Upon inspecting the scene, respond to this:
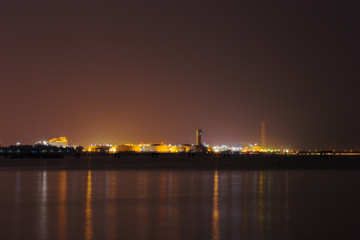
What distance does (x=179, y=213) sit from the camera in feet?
48.3

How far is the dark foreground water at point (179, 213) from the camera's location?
11.6 metres

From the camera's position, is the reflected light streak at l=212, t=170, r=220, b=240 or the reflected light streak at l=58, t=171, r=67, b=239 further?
the reflected light streak at l=58, t=171, r=67, b=239

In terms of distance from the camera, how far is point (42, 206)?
1645cm

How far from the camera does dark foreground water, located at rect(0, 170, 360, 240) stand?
37.9ft

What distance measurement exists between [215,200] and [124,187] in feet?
22.1

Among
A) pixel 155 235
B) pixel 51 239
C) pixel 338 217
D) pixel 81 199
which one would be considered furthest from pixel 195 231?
pixel 81 199

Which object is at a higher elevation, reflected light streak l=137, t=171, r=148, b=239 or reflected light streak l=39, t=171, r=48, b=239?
reflected light streak l=137, t=171, r=148, b=239

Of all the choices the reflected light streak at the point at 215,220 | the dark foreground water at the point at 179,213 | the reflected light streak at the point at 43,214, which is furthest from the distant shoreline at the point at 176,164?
the reflected light streak at the point at 215,220

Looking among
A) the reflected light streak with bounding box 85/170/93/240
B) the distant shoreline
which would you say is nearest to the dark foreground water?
the reflected light streak with bounding box 85/170/93/240

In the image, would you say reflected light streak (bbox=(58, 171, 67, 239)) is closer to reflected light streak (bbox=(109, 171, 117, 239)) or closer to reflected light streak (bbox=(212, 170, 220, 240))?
reflected light streak (bbox=(109, 171, 117, 239))

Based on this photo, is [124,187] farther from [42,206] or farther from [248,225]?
[248,225]

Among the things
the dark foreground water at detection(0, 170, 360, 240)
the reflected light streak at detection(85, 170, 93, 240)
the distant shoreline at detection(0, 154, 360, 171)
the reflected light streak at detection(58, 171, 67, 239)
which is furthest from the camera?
the distant shoreline at detection(0, 154, 360, 171)

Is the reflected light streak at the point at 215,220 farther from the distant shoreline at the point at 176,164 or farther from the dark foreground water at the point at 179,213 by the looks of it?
the distant shoreline at the point at 176,164

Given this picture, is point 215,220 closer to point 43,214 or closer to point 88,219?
point 88,219
